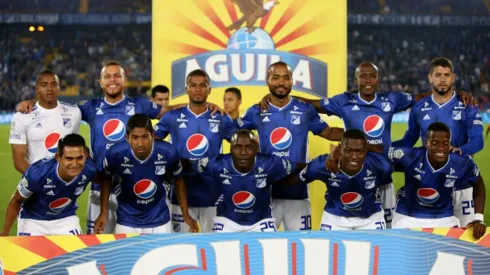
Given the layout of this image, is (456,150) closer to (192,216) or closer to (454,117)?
(454,117)

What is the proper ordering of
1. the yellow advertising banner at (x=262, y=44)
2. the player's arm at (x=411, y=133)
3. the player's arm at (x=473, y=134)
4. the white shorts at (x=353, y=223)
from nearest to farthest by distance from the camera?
the white shorts at (x=353, y=223), the player's arm at (x=473, y=134), the player's arm at (x=411, y=133), the yellow advertising banner at (x=262, y=44)

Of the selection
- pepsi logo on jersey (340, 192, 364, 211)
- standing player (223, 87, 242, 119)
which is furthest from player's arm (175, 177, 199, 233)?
standing player (223, 87, 242, 119)

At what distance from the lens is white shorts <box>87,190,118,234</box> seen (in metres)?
5.78

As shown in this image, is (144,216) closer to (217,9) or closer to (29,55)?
(217,9)

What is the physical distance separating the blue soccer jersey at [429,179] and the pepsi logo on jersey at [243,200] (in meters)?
1.09

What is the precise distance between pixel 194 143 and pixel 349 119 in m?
1.30

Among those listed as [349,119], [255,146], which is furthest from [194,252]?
[349,119]

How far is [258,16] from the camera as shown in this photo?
7375mm

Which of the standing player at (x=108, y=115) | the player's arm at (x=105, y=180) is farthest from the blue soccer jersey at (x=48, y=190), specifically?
the standing player at (x=108, y=115)

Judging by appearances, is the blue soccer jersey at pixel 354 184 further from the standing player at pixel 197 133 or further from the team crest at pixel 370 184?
the standing player at pixel 197 133

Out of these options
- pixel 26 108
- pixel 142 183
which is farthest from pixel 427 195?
pixel 26 108

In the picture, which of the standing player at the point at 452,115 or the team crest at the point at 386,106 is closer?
the standing player at the point at 452,115

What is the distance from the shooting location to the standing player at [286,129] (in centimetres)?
591

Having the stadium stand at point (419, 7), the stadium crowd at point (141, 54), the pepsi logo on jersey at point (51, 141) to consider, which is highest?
the stadium stand at point (419, 7)
